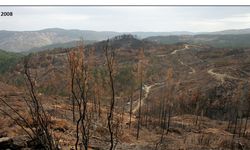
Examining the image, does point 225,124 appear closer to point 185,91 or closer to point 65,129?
point 185,91

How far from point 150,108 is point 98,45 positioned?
10769cm

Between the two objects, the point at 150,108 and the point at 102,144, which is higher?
the point at 102,144

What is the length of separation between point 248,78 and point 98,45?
102 meters

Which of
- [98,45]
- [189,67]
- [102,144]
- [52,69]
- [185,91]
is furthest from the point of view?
[98,45]

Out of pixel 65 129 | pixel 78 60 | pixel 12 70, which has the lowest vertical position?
pixel 12 70

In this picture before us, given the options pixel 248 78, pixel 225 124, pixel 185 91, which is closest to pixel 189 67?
pixel 248 78

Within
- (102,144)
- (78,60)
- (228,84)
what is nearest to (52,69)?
(228,84)

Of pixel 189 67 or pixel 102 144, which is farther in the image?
pixel 189 67

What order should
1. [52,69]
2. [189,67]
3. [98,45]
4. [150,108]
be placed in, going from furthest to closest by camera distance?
[98,45], [52,69], [189,67], [150,108]

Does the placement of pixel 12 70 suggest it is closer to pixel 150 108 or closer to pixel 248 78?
pixel 150 108

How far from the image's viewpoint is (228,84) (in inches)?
3014

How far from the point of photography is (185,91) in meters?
76.0

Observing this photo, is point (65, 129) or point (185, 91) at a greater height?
point (65, 129)

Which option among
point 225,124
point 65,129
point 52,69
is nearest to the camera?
point 65,129
